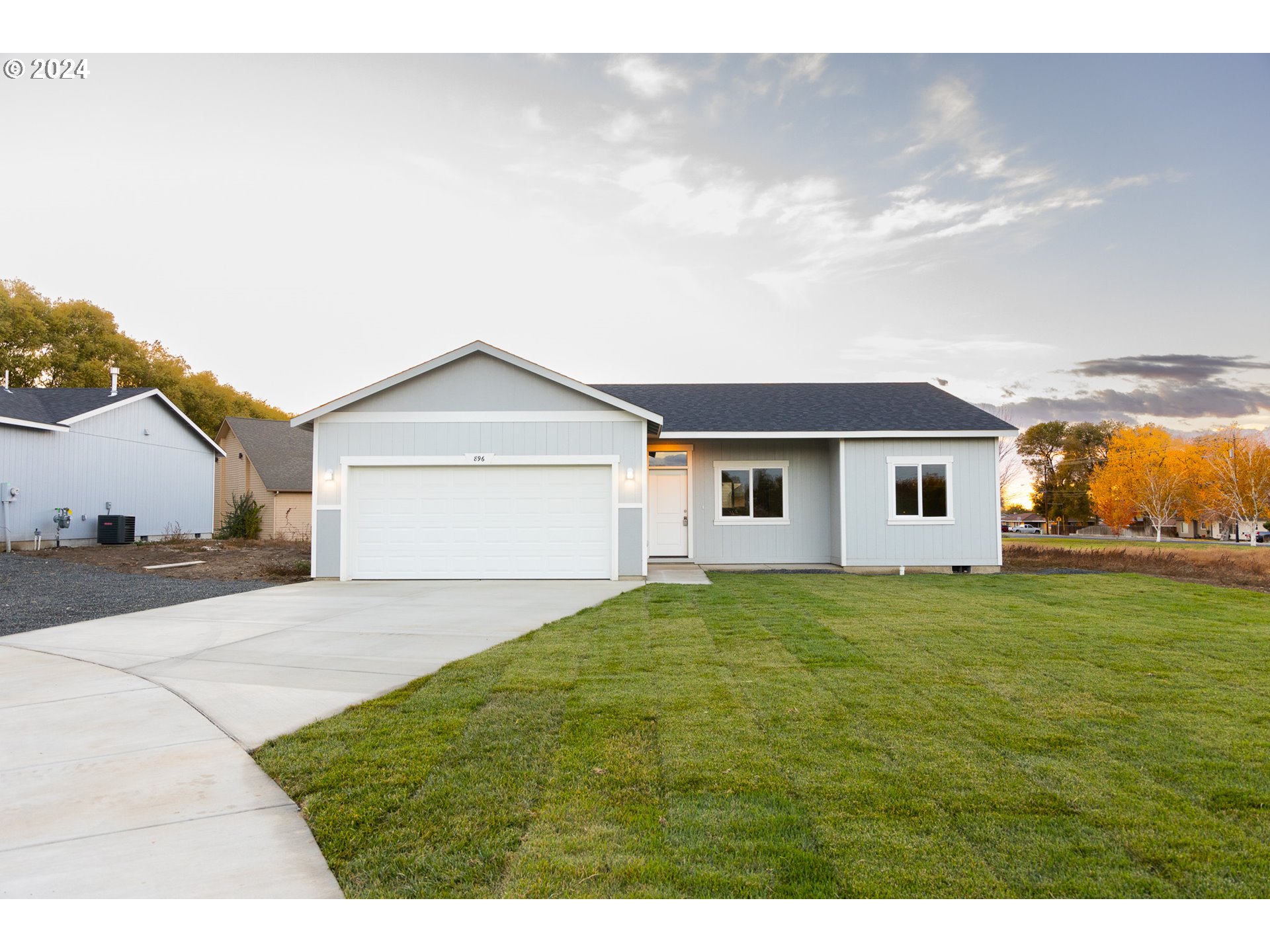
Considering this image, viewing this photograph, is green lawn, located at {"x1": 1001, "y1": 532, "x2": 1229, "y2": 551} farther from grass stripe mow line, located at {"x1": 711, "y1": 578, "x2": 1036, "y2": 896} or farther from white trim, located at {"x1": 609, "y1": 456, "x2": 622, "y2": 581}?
grass stripe mow line, located at {"x1": 711, "y1": 578, "x2": 1036, "y2": 896}

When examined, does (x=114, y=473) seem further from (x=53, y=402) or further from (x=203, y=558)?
(x=203, y=558)

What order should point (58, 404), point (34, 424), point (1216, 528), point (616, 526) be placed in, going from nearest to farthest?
point (616, 526), point (34, 424), point (58, 404), point (1216, 528)

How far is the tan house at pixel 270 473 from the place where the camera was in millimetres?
26234

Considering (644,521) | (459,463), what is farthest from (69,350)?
(644,521)

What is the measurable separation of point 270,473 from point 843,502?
2174 cm

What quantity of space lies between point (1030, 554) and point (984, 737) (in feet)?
57.3

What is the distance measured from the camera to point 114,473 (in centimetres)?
2106

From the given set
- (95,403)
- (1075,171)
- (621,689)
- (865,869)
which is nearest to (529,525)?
(621,689)

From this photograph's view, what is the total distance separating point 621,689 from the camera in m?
5.07

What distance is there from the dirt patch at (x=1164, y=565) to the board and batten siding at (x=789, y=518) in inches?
160

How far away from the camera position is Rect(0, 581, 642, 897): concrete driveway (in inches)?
106

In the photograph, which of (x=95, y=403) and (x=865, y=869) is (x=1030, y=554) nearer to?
(x=865, y=869)

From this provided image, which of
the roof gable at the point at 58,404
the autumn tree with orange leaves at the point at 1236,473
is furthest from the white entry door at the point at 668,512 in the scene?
the autumn tree with orange leaves at the point at 1236,473

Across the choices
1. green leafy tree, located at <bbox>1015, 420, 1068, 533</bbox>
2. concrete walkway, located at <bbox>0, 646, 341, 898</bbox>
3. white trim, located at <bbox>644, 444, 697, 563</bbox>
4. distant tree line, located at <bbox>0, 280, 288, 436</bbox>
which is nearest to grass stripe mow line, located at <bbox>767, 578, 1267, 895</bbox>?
concrete walkway, located at <bbox>0, 646, 341, 898</bbox>
